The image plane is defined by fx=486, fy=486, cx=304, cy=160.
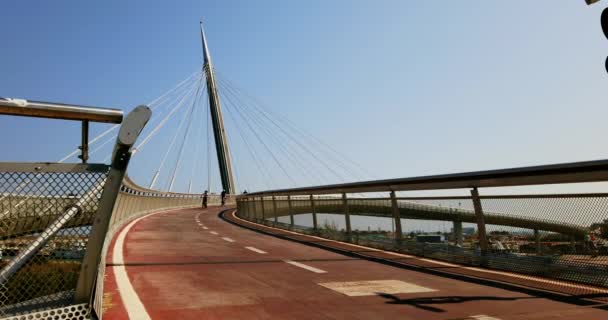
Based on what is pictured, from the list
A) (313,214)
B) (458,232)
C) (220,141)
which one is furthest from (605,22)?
(220,141)

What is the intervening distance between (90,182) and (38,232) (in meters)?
0.57

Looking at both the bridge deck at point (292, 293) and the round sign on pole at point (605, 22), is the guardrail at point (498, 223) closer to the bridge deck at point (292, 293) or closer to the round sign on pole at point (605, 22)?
the bridge deck at point (292, 293)

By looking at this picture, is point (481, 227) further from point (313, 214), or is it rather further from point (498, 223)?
point (313, 214)

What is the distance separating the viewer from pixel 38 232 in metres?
4.01

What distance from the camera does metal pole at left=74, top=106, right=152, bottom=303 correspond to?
137 inches

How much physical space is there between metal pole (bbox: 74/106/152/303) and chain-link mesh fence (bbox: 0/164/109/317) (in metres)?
0.19

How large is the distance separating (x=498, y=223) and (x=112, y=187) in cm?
701

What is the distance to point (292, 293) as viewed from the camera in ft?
19.4

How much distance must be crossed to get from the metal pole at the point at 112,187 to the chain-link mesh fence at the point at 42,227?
194mm

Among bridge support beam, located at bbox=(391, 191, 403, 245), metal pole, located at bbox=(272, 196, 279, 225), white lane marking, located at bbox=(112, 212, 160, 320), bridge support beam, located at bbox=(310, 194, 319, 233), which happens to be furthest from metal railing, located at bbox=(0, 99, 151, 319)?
metal pole, located at bbox=(272, 196, 279, 225)

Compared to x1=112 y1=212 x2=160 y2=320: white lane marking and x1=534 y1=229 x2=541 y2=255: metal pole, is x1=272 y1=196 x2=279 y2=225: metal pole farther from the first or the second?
x1=534 y1=229 x2=541 y2=255: metal pole

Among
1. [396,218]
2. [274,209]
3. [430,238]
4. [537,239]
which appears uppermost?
[274,209]

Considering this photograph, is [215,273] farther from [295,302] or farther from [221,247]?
[221,247]

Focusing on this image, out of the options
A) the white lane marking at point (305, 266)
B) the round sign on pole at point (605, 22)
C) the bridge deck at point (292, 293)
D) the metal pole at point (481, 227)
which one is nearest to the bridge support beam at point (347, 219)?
the bridge deck at point (292, 293)
